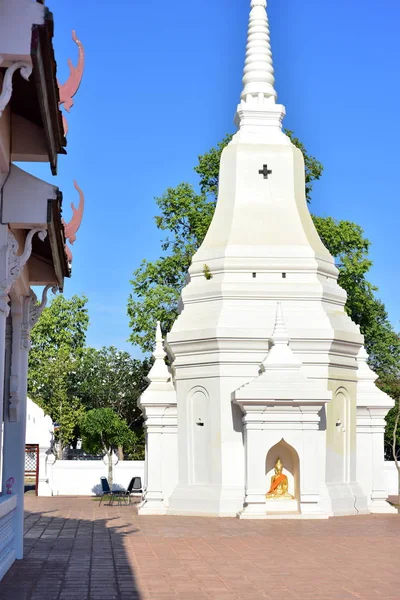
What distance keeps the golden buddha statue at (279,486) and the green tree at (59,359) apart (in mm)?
27021

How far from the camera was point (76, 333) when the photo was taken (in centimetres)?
5031

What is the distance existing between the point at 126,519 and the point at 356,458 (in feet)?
18.9

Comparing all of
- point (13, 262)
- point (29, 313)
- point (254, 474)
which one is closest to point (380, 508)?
point (254, 474)

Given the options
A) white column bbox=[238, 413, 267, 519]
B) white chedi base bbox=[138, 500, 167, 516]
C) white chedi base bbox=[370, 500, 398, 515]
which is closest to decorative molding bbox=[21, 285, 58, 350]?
white column bbox=[238, 413, 267, 519]

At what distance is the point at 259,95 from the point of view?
25.1 metres

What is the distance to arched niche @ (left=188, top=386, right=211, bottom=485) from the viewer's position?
21.7 m

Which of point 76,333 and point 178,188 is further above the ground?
point 178,188

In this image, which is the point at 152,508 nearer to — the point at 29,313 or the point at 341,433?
the point at 341,433

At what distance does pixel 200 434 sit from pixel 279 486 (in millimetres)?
2310

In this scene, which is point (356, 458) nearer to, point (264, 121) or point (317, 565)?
point (264, 121)

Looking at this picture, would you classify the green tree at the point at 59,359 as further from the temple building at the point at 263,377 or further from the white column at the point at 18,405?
the white column at the point at 18,405

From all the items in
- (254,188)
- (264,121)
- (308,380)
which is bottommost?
(308,380)

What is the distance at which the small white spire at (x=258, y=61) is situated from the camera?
25219 millimetres

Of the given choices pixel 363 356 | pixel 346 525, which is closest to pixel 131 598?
pixel 346 525
